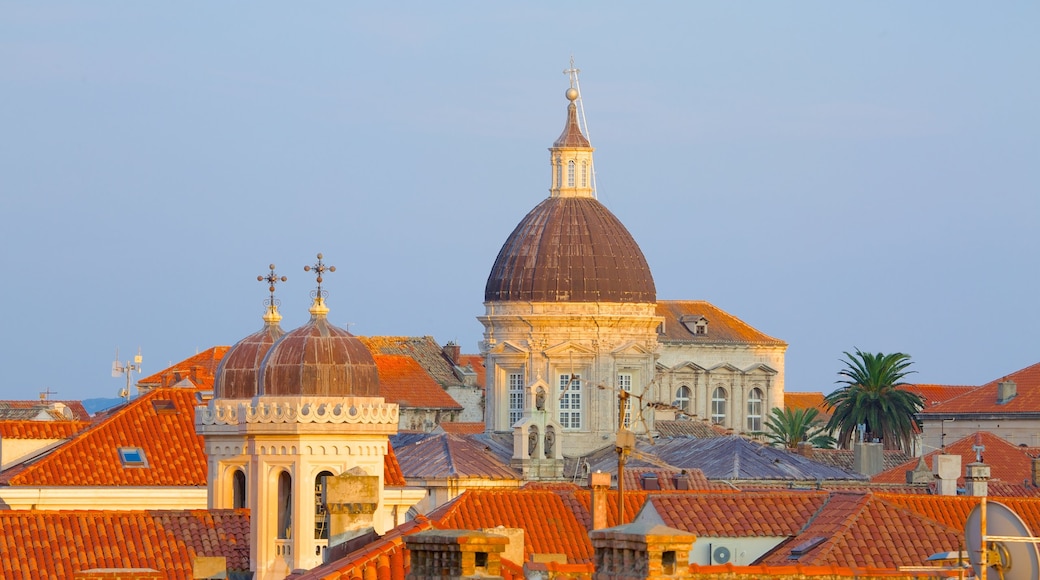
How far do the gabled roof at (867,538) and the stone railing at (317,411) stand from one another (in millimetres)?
6189

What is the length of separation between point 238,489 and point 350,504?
521 inches

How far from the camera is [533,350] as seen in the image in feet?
408

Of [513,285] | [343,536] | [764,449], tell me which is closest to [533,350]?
[513,285]

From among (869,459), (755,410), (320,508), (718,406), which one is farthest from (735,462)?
(320,508)

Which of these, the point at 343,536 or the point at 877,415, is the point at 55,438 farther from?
the point at 877,415

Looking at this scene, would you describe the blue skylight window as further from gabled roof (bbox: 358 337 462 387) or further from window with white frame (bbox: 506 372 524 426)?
gabled roof (bbox: 358 337 462 387)

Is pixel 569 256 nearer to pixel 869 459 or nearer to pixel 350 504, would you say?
pixel 869 459

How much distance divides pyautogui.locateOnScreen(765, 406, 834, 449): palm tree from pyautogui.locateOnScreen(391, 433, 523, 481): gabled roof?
2995cm

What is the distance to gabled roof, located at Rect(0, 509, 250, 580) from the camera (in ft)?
146

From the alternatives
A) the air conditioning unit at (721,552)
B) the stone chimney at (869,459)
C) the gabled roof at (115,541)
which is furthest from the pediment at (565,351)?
the gabled roof at (115,541)

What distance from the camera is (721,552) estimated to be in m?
48.6

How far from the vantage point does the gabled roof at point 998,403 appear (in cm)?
12538

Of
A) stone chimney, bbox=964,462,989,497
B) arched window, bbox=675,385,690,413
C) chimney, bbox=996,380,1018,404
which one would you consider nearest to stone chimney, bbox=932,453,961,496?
stone chimney, bbox=964,462,989,497

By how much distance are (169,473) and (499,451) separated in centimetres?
5962
